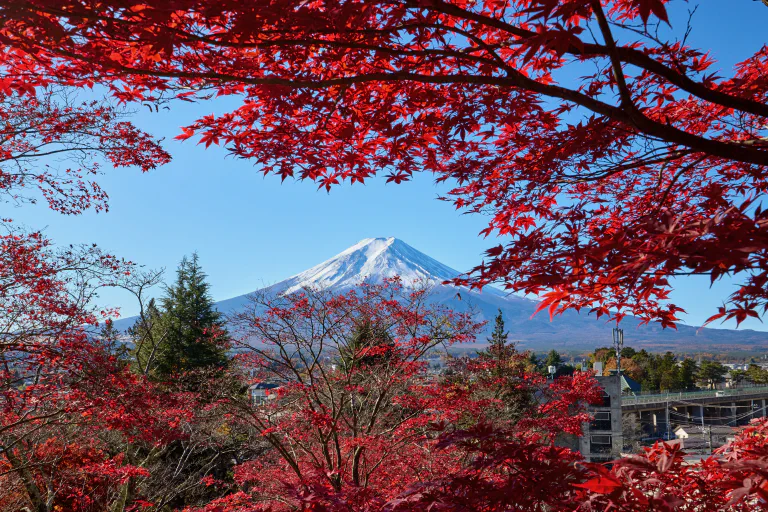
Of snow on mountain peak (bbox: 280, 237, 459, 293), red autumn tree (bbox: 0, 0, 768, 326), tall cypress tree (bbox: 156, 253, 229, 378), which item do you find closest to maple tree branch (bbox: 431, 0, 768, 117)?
red autumn tree (bbox: 0, 0, 768, 326)

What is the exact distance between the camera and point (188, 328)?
18.1 metres

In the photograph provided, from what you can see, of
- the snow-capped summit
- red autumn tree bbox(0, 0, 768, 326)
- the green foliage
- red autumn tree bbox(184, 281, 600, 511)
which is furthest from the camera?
the snow-capped summit

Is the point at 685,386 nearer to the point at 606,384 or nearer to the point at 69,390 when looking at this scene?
the point at 606,384

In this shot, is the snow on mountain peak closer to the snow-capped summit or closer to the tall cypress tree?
the snow-capped summit

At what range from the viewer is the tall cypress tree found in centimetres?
1708

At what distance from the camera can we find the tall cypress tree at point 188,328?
1708cm

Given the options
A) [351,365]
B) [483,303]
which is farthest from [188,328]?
[483,303]

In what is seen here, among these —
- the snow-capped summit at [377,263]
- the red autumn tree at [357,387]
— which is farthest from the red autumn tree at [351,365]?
the snow-capped summit at [377,263]

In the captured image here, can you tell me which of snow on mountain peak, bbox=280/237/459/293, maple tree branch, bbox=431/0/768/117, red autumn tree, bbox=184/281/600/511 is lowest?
red autumn tree, bbox=184/281/600/511

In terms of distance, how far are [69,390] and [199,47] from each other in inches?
158

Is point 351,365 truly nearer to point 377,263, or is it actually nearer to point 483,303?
point 377,263

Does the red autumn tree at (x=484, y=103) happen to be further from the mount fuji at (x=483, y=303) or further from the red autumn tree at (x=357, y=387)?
the mount fuji at (x=483, y=303)

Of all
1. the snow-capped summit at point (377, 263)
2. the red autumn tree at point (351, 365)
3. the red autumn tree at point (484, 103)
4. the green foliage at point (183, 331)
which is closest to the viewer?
the red autumn tree at point (484, 103)

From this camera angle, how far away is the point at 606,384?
21.6 meters
